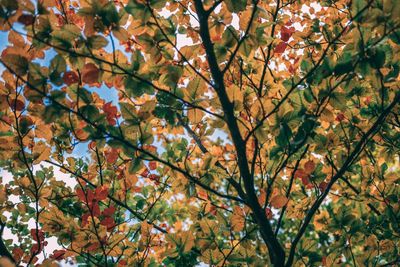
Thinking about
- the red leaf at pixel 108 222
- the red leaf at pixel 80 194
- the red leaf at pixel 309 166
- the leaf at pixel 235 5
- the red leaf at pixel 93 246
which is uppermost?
the leaf at pixel 235 5

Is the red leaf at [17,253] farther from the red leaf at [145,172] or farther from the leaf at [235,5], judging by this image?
the leaf at [235,5]

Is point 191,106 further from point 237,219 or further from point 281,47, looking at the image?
point 281,47

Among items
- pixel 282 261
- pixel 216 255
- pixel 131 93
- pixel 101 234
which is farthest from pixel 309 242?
pixel 131 93

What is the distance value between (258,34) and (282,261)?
134 cm

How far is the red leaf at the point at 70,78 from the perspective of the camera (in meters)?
1.70

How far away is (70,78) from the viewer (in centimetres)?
172

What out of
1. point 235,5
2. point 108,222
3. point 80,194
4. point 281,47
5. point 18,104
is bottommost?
point 108,222

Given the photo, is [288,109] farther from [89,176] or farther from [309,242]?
[89,176]

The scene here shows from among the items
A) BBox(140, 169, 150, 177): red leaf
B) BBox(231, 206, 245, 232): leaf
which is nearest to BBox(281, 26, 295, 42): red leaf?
BBox(231, 206, 245, 232): leaf

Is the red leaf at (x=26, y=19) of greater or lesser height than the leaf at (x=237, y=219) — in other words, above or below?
above

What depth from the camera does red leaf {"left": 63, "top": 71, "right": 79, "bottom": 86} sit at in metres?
1.70

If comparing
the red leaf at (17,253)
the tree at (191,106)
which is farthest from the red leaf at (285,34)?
the red leaf at (17,253)

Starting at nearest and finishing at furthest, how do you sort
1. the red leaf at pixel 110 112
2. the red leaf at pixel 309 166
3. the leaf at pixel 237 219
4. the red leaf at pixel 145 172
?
the red leaf at pixel 110 112, the leaf at pixel 237 219, the red leaf at pixel 309 166, the red leaf at pixel 145 172

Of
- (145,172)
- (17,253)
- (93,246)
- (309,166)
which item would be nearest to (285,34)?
(309,166)
